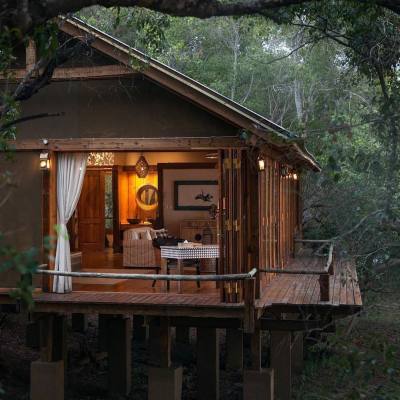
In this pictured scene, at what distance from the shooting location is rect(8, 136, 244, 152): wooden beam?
10000 mm

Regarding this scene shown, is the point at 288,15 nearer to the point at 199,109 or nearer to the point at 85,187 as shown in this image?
the point at 199,109

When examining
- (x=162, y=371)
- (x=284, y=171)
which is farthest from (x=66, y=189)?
(x=284, y=171)

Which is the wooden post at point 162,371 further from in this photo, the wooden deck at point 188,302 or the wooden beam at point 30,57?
the wooden beam at point 30,57

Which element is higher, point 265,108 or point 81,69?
point 265,108

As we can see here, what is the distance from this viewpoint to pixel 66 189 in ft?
34.9

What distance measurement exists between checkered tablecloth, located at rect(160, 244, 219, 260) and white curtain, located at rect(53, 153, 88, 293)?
4.72 feet

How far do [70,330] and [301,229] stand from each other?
6674mm

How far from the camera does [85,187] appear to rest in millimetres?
17359

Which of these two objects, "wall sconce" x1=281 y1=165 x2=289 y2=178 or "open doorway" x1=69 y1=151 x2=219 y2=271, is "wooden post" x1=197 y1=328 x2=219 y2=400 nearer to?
"open doorway" x1=69 y1=151 x2=219 y2=271

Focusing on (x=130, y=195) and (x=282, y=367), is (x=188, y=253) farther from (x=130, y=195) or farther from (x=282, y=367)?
(x=130, y=195)

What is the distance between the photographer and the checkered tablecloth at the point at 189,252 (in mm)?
10633

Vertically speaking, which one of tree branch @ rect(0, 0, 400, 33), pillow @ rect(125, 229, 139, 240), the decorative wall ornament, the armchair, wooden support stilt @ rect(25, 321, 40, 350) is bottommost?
wooden support stilt @ rect(25, 321, 40, 350)

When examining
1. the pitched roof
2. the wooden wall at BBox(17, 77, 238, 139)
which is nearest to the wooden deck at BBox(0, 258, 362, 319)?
the pitched roof

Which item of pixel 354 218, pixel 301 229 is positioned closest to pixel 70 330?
pixel 301 229
